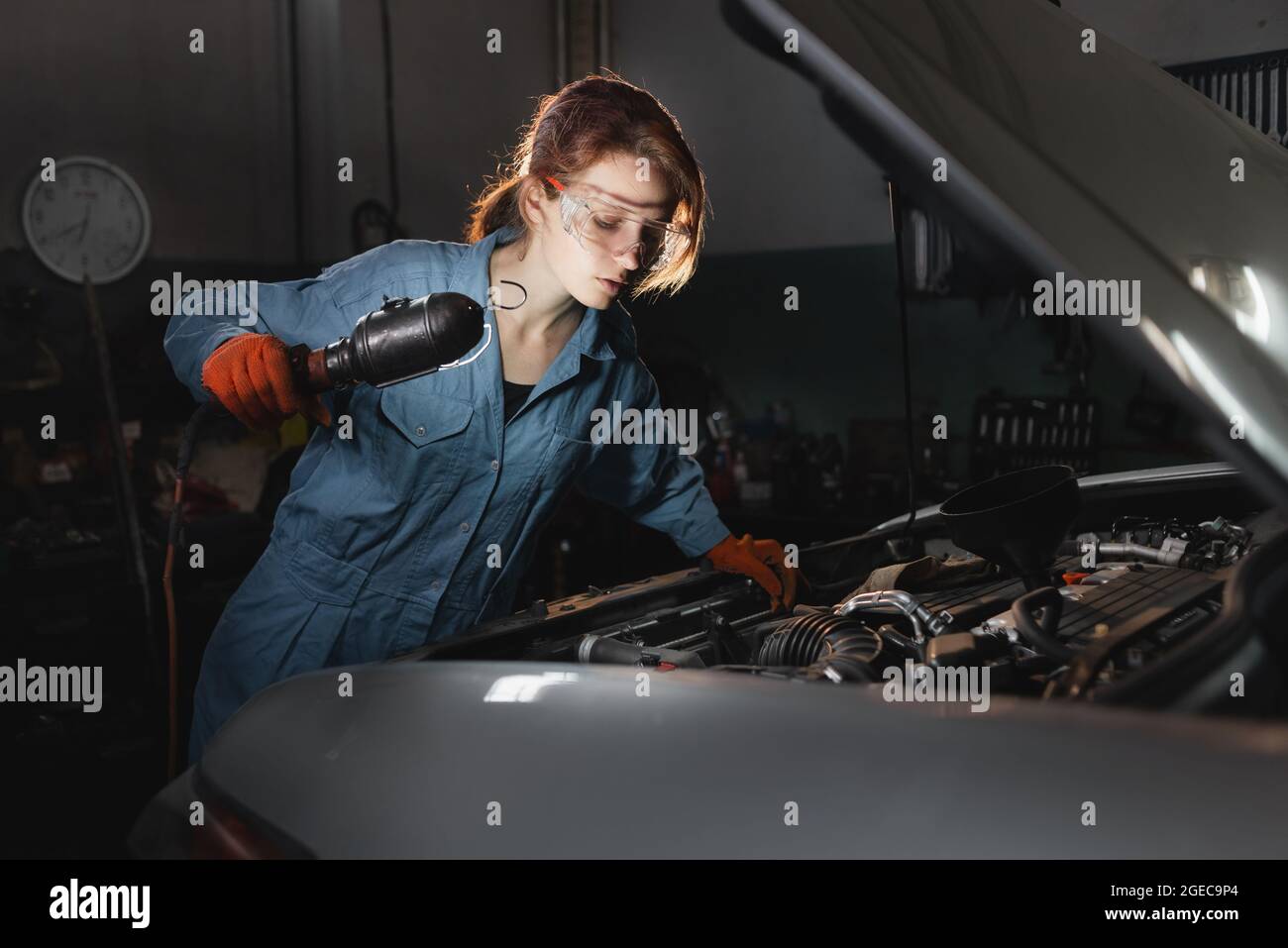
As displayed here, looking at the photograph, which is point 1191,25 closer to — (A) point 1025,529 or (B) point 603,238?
(B) point 603,238

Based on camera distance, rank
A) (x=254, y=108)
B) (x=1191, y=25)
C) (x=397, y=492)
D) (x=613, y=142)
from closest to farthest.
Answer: (x=613, y=142) < (x=397, y=492) < (x=1191, y=25) < (x=254, y=108)

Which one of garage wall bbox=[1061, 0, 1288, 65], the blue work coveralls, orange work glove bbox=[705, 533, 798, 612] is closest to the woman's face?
the blue work coveralls

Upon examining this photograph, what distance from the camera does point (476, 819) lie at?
2.88 ft

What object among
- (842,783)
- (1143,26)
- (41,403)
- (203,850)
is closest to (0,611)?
(41,403)

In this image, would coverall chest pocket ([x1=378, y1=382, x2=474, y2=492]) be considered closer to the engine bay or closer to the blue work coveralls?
the blue work coveralls

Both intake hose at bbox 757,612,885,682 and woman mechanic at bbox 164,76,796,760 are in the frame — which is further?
woman mechanic at bbox 164,76,796,760

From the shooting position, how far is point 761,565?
169 cm

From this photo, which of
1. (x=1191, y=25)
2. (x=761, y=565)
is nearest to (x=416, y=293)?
(x=761, y=565)

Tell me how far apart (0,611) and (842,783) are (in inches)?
106

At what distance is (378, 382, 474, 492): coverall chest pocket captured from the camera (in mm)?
1733

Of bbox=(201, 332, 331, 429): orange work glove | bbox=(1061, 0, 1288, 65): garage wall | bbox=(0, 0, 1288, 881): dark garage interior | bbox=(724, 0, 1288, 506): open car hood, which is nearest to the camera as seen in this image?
bbox=(724, 0, 1288, 506): open car hood

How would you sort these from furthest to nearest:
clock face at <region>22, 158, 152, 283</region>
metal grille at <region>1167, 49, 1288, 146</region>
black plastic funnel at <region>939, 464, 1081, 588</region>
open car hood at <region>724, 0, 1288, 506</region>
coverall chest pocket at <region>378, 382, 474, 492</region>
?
clock face at <region>22, 158, 152, 283</region> → metal grille at <region>1167, 49, 1288, 146</region> → coverall chest pocket at <region>378, 382, 474, 492</region> → black plastic funnel at <region>939, 464, 1081, 588</region> → open car hood at <region>724, 0, 1288, 506</region>

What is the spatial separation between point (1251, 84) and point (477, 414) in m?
2.95
